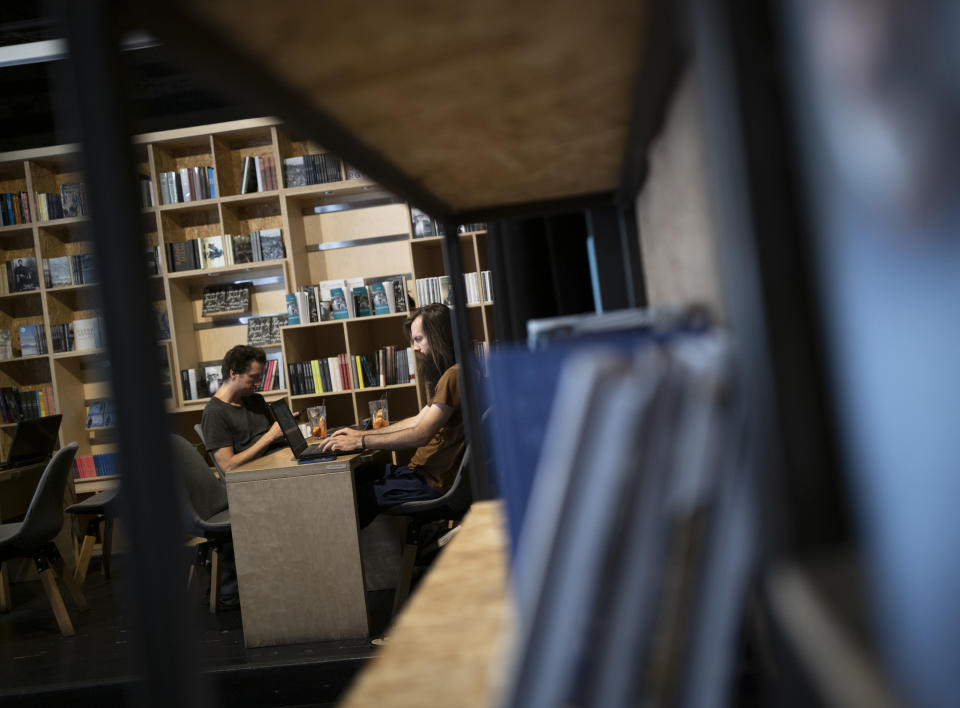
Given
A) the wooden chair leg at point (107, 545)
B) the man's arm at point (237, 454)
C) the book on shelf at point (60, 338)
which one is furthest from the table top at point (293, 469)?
the book on shelf at point (60, 338)

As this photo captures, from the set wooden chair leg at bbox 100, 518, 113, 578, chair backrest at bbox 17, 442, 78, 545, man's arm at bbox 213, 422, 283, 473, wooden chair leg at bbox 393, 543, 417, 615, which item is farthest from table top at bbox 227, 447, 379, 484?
wooden chair leg at bbox 100, 518, 113, 578

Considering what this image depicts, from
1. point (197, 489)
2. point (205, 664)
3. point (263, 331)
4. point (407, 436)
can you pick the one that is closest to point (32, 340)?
point (263, 331)

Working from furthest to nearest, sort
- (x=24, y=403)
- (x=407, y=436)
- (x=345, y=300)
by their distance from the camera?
(x=24, y=403) < (x=345, y=300) < (x=407, y=436)

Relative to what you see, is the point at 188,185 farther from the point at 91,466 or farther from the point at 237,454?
the point at 237,454

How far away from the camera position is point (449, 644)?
0.71 meters

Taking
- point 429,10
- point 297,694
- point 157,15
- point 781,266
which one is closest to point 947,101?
point 781,266

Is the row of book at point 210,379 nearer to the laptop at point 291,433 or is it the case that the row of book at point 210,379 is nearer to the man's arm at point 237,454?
the man's arm at point 237,454

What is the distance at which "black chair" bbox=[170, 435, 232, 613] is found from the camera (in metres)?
3.89

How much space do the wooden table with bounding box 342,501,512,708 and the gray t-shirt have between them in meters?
3.65

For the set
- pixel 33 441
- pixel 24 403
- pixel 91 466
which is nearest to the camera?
pixel 33 441

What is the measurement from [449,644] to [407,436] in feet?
9.89

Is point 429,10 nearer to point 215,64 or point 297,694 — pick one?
point 215,64

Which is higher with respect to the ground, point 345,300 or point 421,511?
point 345,300

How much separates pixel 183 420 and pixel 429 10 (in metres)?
6.24
